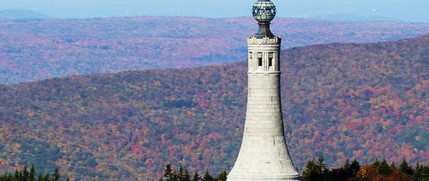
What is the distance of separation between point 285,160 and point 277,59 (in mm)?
3229

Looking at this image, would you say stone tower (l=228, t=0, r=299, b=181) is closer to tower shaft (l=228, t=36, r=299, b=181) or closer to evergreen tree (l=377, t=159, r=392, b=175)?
tower shaft (l=228, t=36, r=299, b=181)

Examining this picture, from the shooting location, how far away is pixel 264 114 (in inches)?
2290

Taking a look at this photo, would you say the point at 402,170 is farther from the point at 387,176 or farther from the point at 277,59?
the point at 277,59

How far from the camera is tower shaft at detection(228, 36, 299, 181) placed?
57688mm

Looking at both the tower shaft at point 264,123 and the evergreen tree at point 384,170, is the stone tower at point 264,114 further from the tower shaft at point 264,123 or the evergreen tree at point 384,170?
the evergreen tree at point 384,170

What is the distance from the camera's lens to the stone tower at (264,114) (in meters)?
57.7

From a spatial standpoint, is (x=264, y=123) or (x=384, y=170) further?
(x=384, y=170)

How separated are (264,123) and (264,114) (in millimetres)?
287

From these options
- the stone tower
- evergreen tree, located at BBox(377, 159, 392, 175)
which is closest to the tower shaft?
the stone tower

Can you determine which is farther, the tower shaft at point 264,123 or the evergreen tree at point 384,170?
the evergreen tree at point 384,170

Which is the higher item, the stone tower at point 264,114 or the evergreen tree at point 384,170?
the evergreen tree at point 384,170

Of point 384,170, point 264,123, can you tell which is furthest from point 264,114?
point 384,170

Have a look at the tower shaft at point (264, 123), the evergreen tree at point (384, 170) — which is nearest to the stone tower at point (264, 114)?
the tower shaft at point (264, 123)

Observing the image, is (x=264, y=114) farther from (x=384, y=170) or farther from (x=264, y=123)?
(x=384, y=170)
